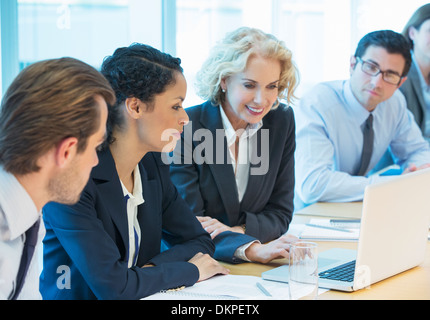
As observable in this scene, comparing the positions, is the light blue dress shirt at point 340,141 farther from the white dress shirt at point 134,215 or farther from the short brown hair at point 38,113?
the short brown hair at point 38,113

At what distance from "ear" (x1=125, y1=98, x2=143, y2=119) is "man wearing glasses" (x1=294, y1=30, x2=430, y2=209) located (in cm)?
158

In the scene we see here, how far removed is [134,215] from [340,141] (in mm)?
1849

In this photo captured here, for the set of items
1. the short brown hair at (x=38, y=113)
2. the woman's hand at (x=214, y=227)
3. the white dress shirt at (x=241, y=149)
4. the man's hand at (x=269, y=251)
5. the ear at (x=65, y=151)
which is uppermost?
the short brown hair at (x=38, y=113)

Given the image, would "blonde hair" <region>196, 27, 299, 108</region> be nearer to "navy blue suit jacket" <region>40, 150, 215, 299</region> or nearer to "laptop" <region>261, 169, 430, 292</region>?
"navy blue suit jacket" <region>40, 150, 215, 299</region>

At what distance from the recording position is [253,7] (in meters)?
5.01

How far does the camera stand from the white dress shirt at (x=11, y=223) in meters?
1.21

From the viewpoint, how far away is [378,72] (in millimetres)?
3248

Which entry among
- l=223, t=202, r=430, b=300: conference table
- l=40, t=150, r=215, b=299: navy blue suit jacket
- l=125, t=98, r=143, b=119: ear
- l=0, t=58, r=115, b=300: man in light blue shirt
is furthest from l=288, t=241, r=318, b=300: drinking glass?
l=125, t=98, r=143, b=119: ear

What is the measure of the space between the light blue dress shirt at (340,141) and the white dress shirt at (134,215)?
1.48 meters

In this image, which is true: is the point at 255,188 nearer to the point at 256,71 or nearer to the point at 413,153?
the point at 256,71

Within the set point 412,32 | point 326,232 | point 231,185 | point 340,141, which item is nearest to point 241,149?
point 231,185

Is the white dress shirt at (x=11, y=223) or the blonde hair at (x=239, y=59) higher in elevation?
the blonde hair at (x=239, y=59)

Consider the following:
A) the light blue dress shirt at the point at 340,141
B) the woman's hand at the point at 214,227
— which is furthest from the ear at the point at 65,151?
the light blue dress shirt at the point at 340,141
